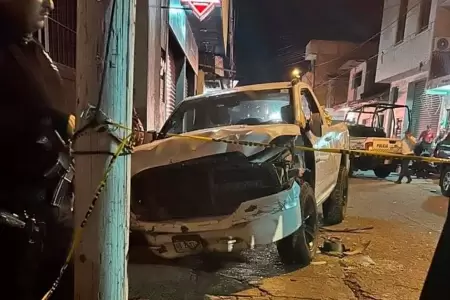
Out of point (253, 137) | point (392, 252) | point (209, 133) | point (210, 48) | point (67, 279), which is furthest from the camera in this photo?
point (210, 48)

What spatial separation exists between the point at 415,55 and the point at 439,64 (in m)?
4.26

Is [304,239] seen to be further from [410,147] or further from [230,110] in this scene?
[410,147]

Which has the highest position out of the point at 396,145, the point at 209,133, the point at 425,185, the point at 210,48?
the point at 210,48

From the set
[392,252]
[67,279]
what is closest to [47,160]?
[67,279]

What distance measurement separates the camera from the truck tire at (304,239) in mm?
4309

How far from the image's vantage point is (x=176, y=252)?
4.00m

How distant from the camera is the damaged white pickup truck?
3.81 m

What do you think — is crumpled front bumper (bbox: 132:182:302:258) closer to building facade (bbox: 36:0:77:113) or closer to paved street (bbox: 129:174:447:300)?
paved street (bbox: 129:174:447:300)

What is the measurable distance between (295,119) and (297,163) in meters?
0.57

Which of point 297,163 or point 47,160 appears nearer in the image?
point 47,160

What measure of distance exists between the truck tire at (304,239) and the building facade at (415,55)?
1216cm

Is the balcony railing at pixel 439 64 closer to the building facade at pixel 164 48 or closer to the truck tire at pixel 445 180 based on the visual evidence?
the truck tire at pixel 445 180

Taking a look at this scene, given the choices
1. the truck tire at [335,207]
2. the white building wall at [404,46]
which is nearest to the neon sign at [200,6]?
the truck tire at [335,207]

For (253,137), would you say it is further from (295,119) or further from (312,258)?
(312,258)
